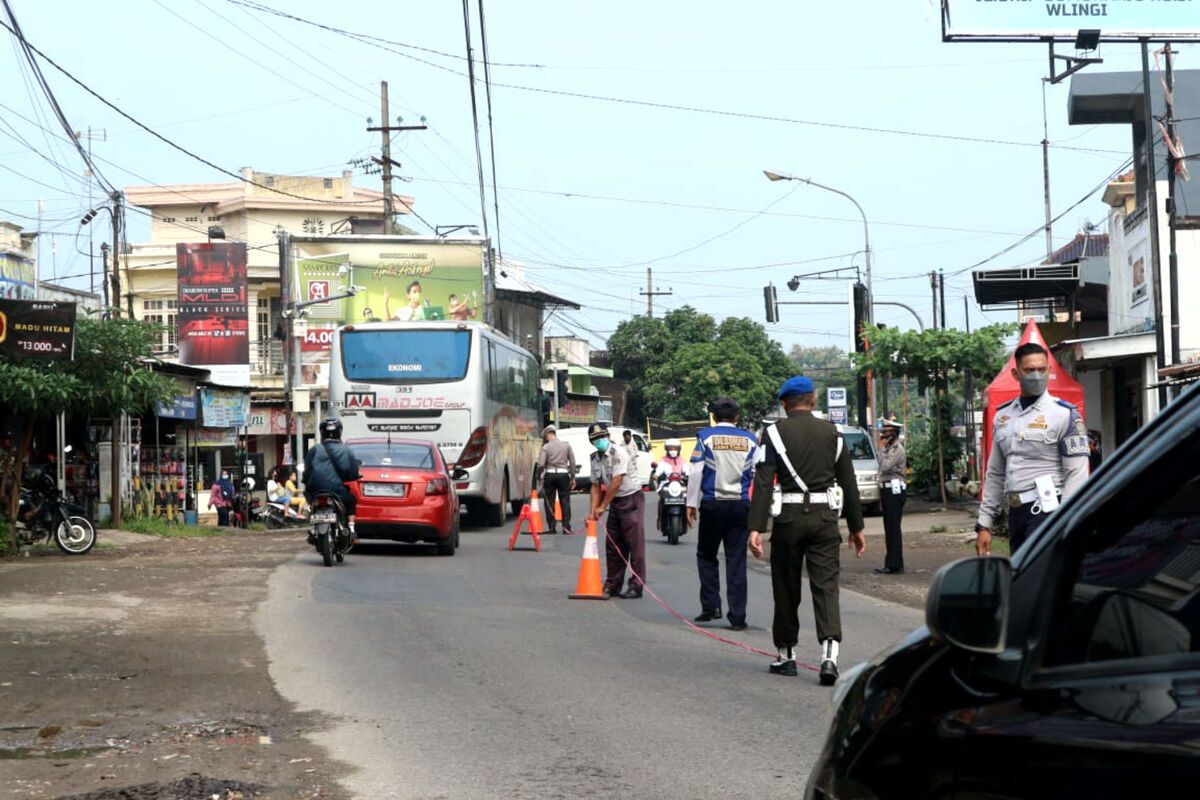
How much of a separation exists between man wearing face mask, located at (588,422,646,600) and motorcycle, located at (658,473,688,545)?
33.6ft

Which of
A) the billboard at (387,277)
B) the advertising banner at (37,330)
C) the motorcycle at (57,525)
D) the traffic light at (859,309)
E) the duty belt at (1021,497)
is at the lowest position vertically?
the motorcycle at (57,525)

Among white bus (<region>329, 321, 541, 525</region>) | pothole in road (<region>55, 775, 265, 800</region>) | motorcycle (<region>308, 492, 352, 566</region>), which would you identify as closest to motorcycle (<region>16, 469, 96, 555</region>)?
motorcycle (<region>308, 492, 352, 566</region>)

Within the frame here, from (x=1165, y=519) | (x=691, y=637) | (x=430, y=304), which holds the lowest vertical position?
(x=691, y=637)

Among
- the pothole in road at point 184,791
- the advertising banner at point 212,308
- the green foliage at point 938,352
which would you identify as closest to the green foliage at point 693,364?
the advertising banner at point 212,308

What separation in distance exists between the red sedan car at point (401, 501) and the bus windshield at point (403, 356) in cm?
632

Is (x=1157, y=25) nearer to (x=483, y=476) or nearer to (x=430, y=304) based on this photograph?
(x=483, y=476)

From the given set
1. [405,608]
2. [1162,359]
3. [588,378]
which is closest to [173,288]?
[588,378]

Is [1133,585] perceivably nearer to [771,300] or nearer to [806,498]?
[806,498]

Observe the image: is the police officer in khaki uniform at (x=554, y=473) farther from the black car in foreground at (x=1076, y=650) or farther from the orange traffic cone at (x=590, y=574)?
the black car in foreground at (x=1076, y=650)

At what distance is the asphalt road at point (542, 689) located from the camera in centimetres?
683

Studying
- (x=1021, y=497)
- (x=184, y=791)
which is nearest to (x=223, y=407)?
(x=1021, y=497)

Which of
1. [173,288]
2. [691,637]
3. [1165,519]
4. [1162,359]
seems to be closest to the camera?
[1165,519]

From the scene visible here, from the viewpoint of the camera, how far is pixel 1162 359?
2536cm

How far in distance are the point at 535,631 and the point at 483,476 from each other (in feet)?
50.6
